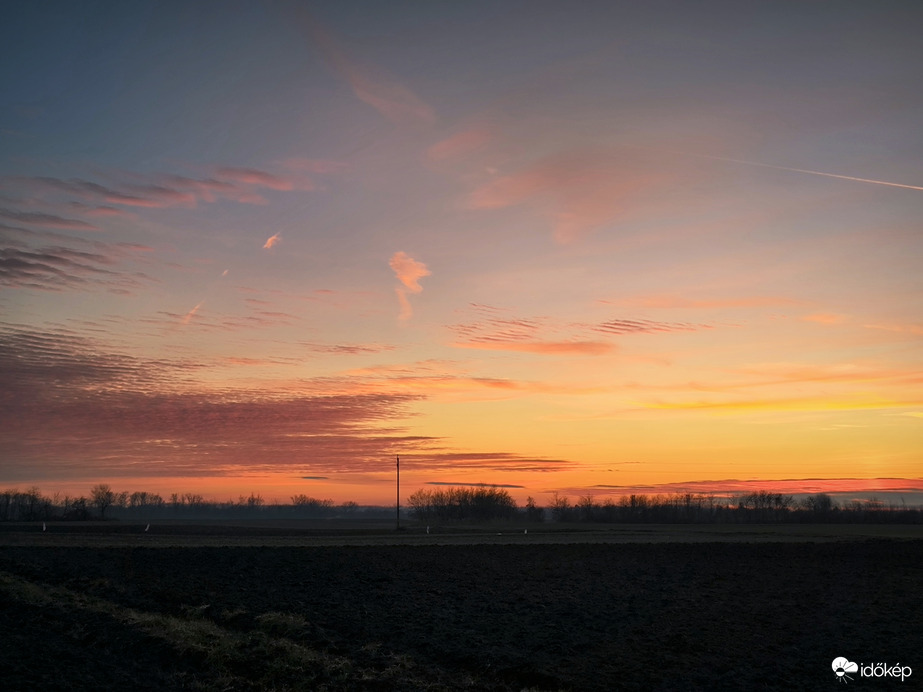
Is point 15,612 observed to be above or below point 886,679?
above

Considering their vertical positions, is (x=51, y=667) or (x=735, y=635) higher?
(x=51, y=667)

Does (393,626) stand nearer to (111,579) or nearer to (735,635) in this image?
(735,635)

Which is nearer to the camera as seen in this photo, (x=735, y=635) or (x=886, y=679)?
(x=886, y=679)

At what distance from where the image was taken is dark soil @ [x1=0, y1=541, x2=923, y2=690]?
16.0 metres

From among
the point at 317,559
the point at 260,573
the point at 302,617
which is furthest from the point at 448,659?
the point at 317,559

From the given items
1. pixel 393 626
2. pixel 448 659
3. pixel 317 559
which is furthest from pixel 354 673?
pixel 317 559

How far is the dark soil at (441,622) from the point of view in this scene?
1596cm

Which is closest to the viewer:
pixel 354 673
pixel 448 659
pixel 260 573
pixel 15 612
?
pixel 354 673

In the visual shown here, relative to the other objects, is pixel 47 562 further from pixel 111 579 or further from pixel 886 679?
pixel 886 679

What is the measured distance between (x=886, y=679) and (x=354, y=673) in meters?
12.6

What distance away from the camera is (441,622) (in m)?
22.5

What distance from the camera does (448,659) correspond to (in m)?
18.0

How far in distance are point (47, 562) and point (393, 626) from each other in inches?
841

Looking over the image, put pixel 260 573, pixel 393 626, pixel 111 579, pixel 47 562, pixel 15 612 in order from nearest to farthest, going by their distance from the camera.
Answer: pixel 15 612 < pixel 393 626 < pixel 111 579 < pixel 260 573 < pixel 47 562
